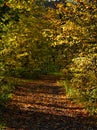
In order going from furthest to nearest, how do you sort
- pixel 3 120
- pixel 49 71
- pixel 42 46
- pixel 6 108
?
pixel 49 71, pixel 42 46, pixel 6 108, pixel 3 120

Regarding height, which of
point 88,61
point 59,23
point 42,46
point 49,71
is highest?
point 59,23

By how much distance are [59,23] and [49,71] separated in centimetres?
2854

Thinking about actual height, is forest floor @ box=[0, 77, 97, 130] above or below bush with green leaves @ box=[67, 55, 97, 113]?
below

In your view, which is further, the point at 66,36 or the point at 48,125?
the point at 66,36

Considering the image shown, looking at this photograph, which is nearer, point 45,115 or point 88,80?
point 45,115

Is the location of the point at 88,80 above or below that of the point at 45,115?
above

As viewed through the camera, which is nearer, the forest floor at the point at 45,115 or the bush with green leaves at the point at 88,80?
the forest floor at the point at 45,115

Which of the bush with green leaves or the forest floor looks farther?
the bush with green leaves

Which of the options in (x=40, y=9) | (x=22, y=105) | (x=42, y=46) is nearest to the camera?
(x=22, y=105)

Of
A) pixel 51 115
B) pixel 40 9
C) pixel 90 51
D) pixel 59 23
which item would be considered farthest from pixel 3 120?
pixel 40 9

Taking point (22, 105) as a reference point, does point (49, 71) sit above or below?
below

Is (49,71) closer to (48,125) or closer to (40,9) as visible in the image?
(40,9)

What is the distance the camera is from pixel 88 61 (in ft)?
49.0

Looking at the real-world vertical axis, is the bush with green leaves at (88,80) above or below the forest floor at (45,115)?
above
